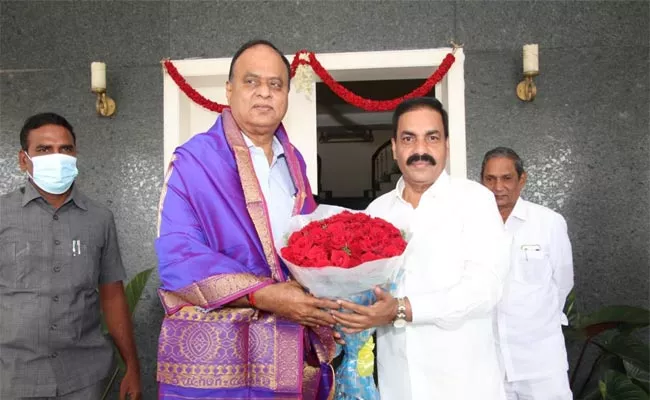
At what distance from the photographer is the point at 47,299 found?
239 centimetres

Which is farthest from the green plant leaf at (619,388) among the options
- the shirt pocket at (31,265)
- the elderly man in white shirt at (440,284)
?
the shirt pocket at (31,265)

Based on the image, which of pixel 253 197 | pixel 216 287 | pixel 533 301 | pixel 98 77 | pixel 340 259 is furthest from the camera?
pixel 98 77

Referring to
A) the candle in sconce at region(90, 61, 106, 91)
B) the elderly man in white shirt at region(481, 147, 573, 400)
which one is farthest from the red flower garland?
the elderly man in white shirt at region(481, 147, 573, 400)

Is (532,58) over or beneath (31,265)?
over

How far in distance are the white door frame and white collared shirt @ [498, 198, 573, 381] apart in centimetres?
90

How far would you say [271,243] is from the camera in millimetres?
1750

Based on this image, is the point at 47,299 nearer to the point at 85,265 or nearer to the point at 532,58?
the point at 85,265

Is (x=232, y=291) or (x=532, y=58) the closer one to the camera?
(x=232, y=291)

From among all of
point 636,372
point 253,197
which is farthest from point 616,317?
point 253,197

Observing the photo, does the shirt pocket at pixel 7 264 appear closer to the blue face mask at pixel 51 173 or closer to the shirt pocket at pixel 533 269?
the blue face mask at pixel 51 173

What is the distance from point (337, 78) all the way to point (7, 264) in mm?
2883

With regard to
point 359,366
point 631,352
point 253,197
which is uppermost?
point 253,197

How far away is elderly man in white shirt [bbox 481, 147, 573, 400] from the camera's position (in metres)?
2.99

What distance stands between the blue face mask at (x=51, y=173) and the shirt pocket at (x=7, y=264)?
304mm
